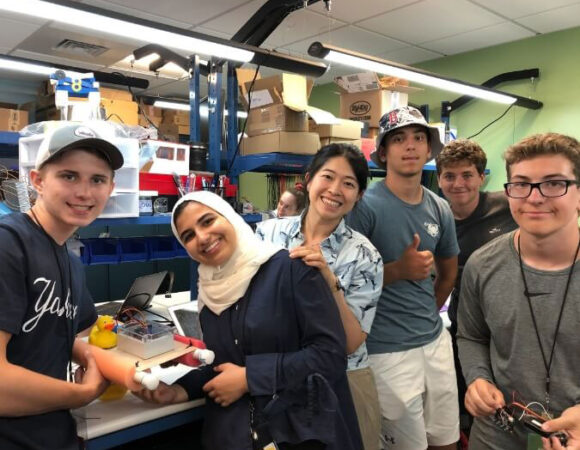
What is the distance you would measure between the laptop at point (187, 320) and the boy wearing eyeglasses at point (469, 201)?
124 cm

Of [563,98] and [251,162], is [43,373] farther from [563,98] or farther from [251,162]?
[563,98]

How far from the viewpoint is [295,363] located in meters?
1.17

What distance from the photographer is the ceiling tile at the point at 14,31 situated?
407 cm

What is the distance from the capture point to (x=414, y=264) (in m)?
1.61

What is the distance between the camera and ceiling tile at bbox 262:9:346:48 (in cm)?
384

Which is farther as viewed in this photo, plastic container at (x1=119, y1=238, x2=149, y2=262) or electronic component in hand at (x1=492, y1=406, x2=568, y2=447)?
plastic container at (x1=119, y1=238, x2=149, y2=262)

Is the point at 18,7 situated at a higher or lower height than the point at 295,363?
higher

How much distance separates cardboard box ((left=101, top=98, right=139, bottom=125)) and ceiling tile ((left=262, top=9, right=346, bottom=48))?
60.8 inches

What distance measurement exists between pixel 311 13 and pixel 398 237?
277cm

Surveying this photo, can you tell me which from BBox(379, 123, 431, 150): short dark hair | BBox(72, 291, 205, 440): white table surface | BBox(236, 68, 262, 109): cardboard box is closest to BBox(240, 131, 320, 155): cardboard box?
BBox(236, 68, 262, 109): cardboard box

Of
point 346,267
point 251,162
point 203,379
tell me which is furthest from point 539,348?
point 251,162

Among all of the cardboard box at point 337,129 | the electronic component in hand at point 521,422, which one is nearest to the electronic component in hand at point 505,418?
the electronic component in hand at point 521,422

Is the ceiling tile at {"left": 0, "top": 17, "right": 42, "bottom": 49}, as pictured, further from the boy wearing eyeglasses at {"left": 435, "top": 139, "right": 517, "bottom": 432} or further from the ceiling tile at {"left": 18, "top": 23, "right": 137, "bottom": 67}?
the boy wearing eyeglasses at {"left": 435, "top": 139, "right": 517, "bottom": 432}

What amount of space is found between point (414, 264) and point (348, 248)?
0.94 feet
